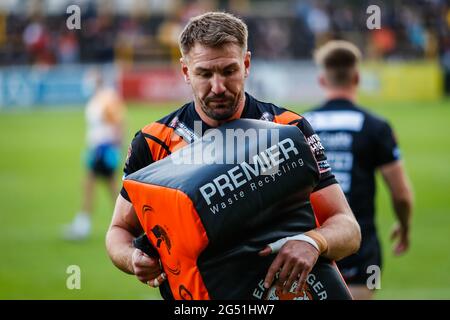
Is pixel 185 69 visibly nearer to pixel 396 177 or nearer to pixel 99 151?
pixel 396 177

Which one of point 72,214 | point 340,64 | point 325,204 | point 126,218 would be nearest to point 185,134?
point 126,218

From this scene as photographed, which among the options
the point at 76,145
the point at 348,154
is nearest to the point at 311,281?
the point at 348,154

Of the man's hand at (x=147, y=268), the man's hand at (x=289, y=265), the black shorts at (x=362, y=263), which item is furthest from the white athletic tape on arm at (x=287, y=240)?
the black shorts at (x=362, y=263)

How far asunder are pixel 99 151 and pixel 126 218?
7917 mm

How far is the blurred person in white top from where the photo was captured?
11586mm

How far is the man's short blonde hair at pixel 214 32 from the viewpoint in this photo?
3.49 metres

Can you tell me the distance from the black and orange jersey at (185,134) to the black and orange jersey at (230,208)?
36cm

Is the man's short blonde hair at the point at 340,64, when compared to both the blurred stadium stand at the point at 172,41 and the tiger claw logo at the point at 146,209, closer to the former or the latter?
the tiger claw logo at the point at 146,209

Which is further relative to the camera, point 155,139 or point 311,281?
point 155,139

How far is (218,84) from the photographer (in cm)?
350
